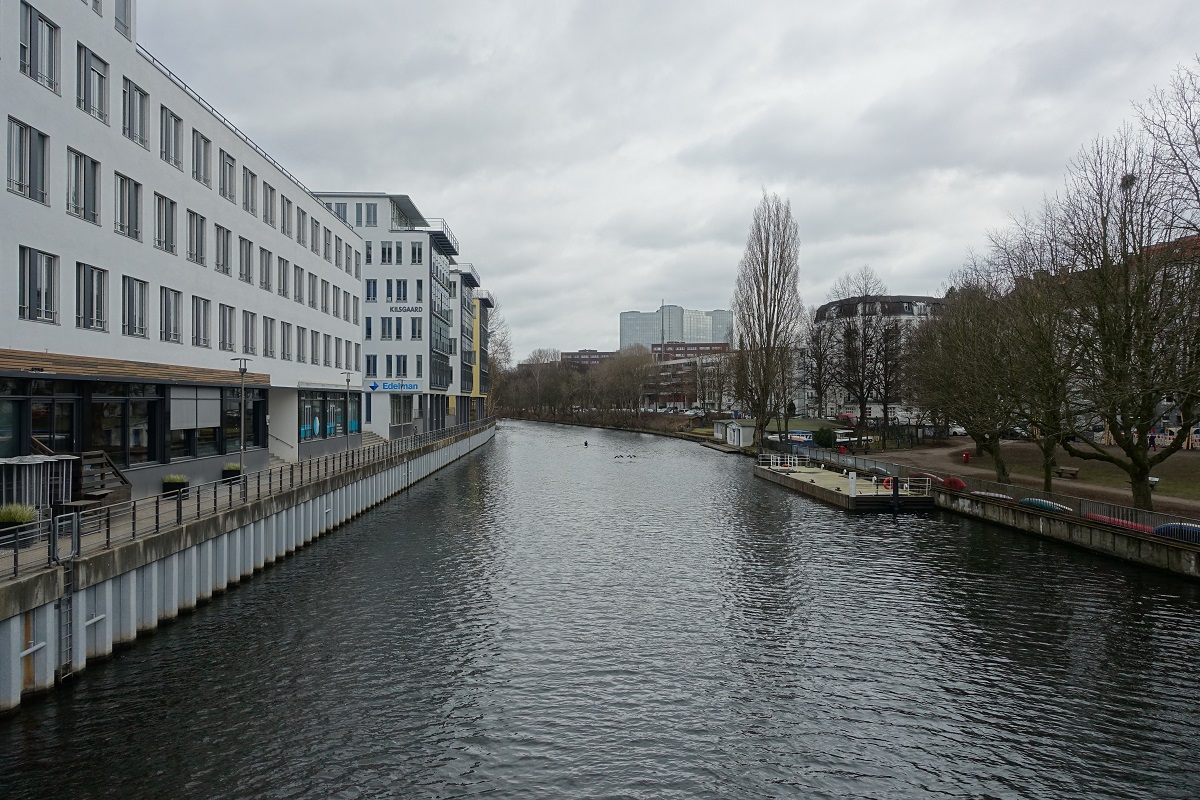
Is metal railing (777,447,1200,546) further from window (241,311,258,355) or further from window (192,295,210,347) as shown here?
window (192,295,210,347)

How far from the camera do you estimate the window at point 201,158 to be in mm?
34969

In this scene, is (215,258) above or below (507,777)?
above

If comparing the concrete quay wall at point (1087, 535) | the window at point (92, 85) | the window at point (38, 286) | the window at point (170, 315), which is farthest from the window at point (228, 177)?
the concrete quay wall at point (1087, 535)

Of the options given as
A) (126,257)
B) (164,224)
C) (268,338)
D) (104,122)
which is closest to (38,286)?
(126,257)

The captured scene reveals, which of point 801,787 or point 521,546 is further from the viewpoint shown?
point 521,546

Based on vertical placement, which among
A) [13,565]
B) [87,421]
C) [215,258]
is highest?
[215,258]

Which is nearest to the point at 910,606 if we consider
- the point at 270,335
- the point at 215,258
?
the point at 215,258

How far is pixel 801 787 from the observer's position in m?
13.1

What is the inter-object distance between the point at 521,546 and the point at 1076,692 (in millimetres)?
20280

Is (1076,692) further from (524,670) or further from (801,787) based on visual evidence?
(524,670)

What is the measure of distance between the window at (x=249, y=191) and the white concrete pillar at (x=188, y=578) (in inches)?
981

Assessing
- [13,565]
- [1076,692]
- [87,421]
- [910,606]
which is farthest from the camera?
[87,421]

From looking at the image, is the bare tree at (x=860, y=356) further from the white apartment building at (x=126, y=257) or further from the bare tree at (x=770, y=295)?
the white apartment building at (x=126, y=257)

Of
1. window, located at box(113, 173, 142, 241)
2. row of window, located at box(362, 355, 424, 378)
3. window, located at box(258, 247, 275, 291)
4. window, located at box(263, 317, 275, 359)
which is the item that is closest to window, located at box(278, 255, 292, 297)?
window, located at box(258, 247, 275, 291)
